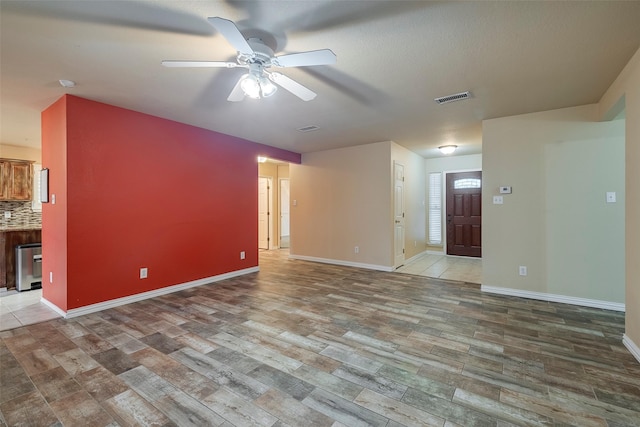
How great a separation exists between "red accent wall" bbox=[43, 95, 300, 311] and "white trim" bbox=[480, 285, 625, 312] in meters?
4.11

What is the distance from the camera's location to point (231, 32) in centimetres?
163

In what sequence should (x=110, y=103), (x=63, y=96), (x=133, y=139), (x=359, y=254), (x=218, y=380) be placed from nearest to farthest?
1. (x=218, y=380)
2. (x=63, y=96)
3. (x=110, y=103)
4. (x=133, y=139)
5. (x=359, y=254)

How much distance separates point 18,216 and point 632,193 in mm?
8748

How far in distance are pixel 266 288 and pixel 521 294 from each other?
3544 mm

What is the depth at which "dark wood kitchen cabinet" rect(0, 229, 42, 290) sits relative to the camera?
13.5 feet

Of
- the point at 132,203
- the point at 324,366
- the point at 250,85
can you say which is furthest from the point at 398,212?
the point at 132,203

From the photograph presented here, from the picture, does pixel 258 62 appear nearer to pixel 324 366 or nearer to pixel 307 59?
pixel 307 59

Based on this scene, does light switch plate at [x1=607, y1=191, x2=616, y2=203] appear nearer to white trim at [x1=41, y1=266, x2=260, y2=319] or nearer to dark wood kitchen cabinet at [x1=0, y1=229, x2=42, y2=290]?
white trim at [x1=41, y1=266, x2=260, y2=319]

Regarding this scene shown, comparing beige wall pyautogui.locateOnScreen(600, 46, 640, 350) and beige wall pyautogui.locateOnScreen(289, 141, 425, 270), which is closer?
beige wall pyautogui.locateOnScreen(600, 46, 640, 350)

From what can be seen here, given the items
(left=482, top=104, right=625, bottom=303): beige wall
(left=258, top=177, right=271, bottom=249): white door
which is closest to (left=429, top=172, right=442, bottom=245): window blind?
(left=482, top=104, right=625, bottom=303): beige wall

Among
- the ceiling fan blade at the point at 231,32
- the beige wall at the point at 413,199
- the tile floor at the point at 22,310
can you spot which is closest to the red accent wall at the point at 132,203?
the tile floor at the point at 22,310

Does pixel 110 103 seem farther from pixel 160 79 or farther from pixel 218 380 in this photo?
pixel 218 380

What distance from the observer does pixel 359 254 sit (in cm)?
569

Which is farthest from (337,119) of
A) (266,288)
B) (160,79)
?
(266,288)
